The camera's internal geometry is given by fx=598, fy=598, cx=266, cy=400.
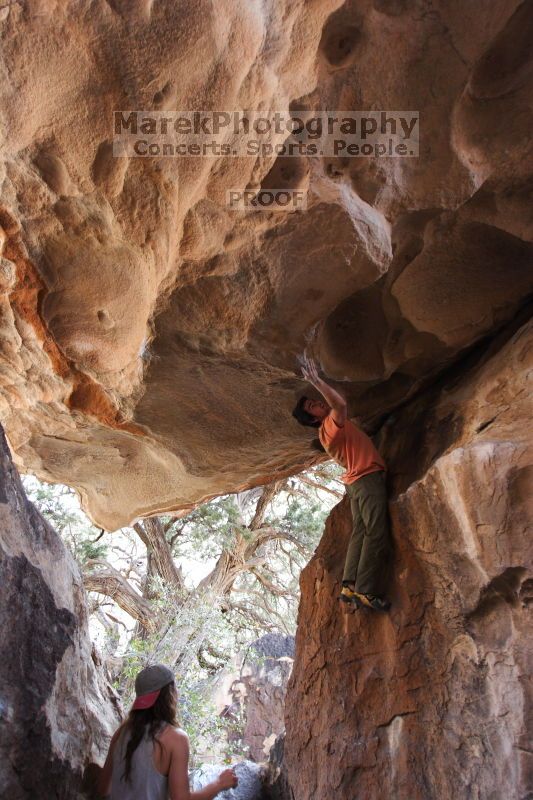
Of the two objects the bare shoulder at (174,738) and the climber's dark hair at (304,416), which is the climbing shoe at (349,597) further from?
the bare shoulder at (174,738)

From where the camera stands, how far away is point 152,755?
2.68 metres

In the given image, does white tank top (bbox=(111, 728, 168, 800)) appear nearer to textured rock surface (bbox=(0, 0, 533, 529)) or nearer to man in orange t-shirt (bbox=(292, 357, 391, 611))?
man in orange t-shirt (bbox=(292, 357, 391, 611))

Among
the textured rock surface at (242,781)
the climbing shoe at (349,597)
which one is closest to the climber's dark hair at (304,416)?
the climbing shoe at (349,597)

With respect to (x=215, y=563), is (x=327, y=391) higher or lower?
lower

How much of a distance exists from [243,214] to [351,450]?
1.60 metres

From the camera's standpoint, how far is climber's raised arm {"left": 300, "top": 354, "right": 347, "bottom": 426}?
307 cm

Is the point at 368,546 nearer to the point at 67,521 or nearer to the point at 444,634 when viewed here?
the point at 444,634

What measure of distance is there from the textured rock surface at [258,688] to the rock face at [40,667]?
5.69m

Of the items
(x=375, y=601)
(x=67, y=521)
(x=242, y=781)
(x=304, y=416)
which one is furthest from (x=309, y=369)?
(x=67, y=521)

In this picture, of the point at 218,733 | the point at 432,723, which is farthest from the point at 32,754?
the point at 218,733

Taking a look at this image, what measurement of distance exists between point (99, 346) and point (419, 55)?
2074 millimetres

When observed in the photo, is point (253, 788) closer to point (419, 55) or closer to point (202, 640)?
point (202, 640)

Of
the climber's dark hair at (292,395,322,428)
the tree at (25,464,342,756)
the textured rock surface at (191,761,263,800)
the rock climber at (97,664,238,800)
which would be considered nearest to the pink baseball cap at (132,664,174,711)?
the rock climber at (97,664,238,800)

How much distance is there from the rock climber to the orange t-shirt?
1.48 metres
